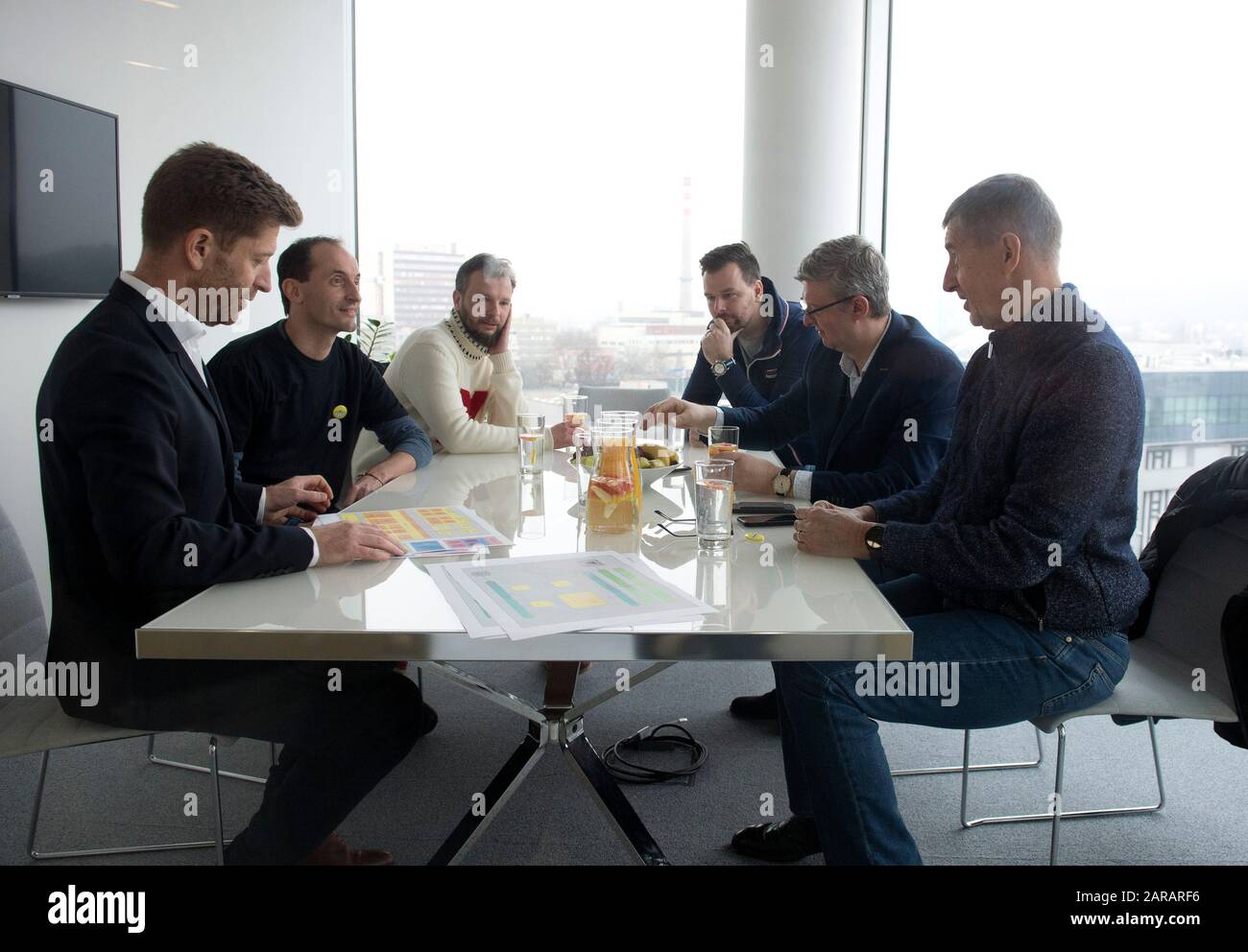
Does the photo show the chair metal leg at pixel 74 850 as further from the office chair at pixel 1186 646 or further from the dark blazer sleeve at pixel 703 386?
the dark blazer sleeve at pixel 703 386

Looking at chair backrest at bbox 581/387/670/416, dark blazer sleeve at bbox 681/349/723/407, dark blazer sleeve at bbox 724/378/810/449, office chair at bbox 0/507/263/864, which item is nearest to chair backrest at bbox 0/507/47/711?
office chair at bbox 0/507/263/864

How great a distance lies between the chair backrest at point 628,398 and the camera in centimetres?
431

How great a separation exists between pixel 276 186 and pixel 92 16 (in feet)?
7.87

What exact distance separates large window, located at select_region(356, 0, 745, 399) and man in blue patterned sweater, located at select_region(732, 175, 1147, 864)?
338cm

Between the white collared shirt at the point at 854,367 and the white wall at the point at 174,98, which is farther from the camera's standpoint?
the white wall at the point at 174,98

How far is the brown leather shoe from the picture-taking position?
191cm

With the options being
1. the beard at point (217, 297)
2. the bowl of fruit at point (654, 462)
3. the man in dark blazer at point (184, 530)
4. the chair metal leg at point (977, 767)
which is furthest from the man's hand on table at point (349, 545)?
the chair metal leg at point (977, 767)

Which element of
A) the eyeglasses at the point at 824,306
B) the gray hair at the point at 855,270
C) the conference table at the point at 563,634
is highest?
the gray hair at the point at 855,270

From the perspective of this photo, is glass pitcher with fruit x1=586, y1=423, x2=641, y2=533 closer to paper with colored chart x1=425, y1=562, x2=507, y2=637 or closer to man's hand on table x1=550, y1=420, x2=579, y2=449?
paper with colored chart x1=425, y1=562, x2=507, y2=637

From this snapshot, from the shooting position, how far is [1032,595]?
170 centimetres

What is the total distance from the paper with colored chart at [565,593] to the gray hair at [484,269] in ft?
6.46
